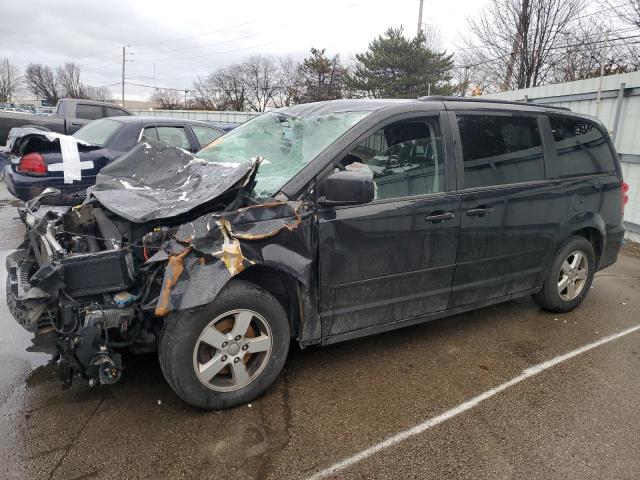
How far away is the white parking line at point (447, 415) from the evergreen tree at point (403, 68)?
2798 centimetres

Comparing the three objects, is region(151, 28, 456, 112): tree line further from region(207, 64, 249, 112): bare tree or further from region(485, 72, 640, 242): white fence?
region(485, 72, 640, 242): white fence

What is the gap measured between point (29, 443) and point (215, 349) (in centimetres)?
105

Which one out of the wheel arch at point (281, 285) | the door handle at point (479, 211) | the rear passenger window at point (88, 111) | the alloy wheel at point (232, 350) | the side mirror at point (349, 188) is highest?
the rear passenger window at point (88, 111)

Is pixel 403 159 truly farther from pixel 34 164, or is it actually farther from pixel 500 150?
pixel 34 164

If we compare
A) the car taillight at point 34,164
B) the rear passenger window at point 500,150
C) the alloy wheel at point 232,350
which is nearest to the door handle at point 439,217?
the rear passenger window at point 500,150

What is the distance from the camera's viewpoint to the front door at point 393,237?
2979mm

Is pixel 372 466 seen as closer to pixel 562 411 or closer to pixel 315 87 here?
pixel 562 411

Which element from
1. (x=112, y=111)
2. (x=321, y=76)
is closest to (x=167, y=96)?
(x=321, y=76)

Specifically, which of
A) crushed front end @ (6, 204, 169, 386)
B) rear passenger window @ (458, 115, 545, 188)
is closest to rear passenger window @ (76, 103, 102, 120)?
crushed front end @ (6, 204, 169, 386)

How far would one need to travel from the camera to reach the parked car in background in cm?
557

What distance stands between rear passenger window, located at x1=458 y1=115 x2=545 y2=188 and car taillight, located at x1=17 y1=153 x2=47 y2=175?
5017mm

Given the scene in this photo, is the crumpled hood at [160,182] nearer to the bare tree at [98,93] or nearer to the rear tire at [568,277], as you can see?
the rear tire at [568,277]

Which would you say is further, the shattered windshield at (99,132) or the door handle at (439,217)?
the shattered windshield at (99,132)

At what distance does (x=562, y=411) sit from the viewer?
293 cm
